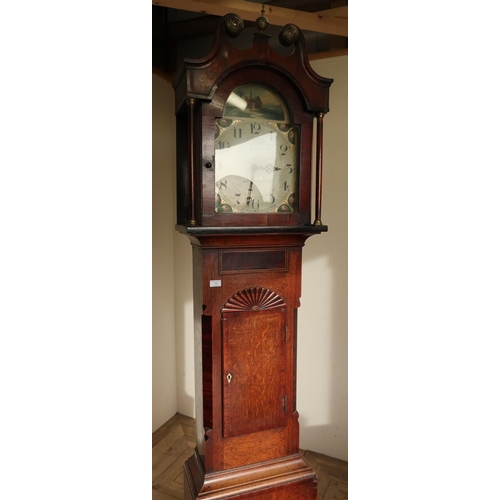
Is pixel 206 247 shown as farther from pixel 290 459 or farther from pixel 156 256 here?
pixel 156 256

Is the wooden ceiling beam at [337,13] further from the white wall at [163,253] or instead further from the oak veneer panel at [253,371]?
the oak veneer panel at [253,371]

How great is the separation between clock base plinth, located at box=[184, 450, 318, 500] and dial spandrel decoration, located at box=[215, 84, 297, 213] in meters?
0.81

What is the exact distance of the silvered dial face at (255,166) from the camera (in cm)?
118

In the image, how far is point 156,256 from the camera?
80.7 inches

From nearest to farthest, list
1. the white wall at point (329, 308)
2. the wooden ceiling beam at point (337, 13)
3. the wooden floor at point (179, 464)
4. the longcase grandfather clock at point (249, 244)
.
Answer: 1. the longcase grandfather clock at point (249, 244)
2. the wooden ceiling beam at point (337, 13)
3. the wooden floor at point (179, 464)
4. the white wall at point (329, 308)

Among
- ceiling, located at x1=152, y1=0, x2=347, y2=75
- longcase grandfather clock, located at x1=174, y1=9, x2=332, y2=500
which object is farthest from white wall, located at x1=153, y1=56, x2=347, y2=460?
longcase grandfather clock, located at x1=174, y1=9, x2=332, y2=500

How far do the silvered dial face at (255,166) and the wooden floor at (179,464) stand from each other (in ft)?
4.12

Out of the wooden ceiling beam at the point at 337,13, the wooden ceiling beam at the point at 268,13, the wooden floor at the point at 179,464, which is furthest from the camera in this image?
the wooden floor at the point at 179,464

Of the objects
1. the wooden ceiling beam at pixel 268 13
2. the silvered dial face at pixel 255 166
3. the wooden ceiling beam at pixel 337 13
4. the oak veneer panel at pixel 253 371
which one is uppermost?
the wooden ceiling beam at pixel 337 13

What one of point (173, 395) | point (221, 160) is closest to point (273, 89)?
point (221, 160)

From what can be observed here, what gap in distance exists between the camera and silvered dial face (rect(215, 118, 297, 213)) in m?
1.18

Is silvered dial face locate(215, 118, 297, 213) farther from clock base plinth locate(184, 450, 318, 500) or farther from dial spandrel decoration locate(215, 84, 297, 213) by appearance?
clock base plinth locate(184, 450, 318, 500)

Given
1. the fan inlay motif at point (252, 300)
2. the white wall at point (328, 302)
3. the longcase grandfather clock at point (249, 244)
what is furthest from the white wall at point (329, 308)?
the fan inlay motif at point (252, 300)

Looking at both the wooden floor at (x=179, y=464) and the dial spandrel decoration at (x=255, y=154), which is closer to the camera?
the dial spandrel decoration at (x=255, y=154)
